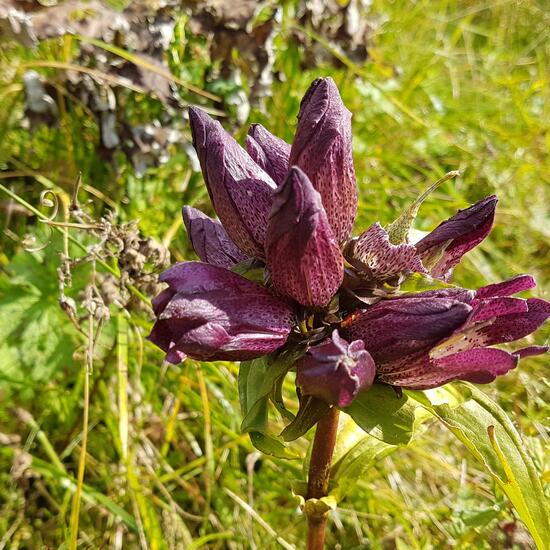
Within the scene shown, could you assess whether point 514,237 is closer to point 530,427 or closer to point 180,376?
point 530,427

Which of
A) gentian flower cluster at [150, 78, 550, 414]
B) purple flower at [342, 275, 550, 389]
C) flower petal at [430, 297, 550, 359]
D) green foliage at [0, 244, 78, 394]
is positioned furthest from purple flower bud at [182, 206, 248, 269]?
green foliage at [0, 244, 78, 394]

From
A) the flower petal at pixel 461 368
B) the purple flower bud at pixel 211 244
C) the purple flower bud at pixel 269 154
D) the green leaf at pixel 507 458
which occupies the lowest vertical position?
the green leaf at pixel 507 458

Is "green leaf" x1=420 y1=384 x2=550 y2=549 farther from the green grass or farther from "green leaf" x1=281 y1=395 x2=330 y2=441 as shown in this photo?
the green grass

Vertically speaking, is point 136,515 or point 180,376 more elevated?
point 180,376

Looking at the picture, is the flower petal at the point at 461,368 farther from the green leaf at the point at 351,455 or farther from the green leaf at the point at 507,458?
the green leaf at the point at 351,455

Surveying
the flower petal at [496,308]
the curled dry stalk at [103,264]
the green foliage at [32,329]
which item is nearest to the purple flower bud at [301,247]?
the flower petal at [496,308]

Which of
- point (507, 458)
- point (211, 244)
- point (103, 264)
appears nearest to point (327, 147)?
point (211, 244)

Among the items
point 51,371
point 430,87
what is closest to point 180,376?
point 51,371

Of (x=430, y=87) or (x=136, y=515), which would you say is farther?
(x=430, y=87)
